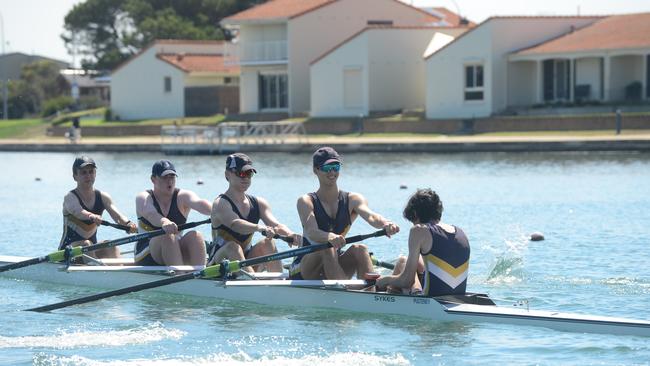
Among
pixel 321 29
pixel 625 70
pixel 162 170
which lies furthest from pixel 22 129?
pixel 162 170

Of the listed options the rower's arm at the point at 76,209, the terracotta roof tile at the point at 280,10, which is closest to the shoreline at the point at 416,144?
the terracotta roof tile at the point at 280,10

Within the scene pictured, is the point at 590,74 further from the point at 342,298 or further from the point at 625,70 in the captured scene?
the point at 342,298

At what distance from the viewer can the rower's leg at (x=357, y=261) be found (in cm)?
1368

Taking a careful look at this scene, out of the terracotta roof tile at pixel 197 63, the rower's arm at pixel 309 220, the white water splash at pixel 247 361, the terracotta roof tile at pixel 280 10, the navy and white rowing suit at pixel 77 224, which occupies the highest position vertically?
the terracotta roof tile at pixel 280 10

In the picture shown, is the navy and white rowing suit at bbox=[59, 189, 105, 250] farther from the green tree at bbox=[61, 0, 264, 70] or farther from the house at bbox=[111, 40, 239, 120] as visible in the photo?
the green tree at bbox=[61, 0, 264, 70]

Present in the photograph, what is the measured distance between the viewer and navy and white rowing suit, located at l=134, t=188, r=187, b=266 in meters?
15.3

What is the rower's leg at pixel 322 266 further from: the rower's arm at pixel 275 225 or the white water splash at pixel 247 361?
the white water splash at pixel 247 361

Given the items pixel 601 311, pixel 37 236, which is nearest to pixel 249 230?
pixel 601 311

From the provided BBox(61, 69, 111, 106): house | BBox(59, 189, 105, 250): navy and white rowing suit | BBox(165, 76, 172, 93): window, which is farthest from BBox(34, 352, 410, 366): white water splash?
BBox(61, 69, 111, 106): house

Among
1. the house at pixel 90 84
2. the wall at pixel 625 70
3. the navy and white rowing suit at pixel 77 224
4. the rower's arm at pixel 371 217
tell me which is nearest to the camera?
the rower's arm at pixel 371 217

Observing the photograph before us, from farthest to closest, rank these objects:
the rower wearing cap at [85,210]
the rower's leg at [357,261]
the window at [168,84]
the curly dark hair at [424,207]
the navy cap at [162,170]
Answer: the window at [168,84], the rower wearing cap at [85,210], the navy cap at [162,170], the rower's leg at [357,261], the curly dark hair at [424,207]

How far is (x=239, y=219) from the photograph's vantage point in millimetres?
14234

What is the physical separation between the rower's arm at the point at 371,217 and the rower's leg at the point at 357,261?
0.47 meters

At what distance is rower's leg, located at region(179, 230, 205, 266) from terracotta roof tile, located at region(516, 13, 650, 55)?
35598 mm
